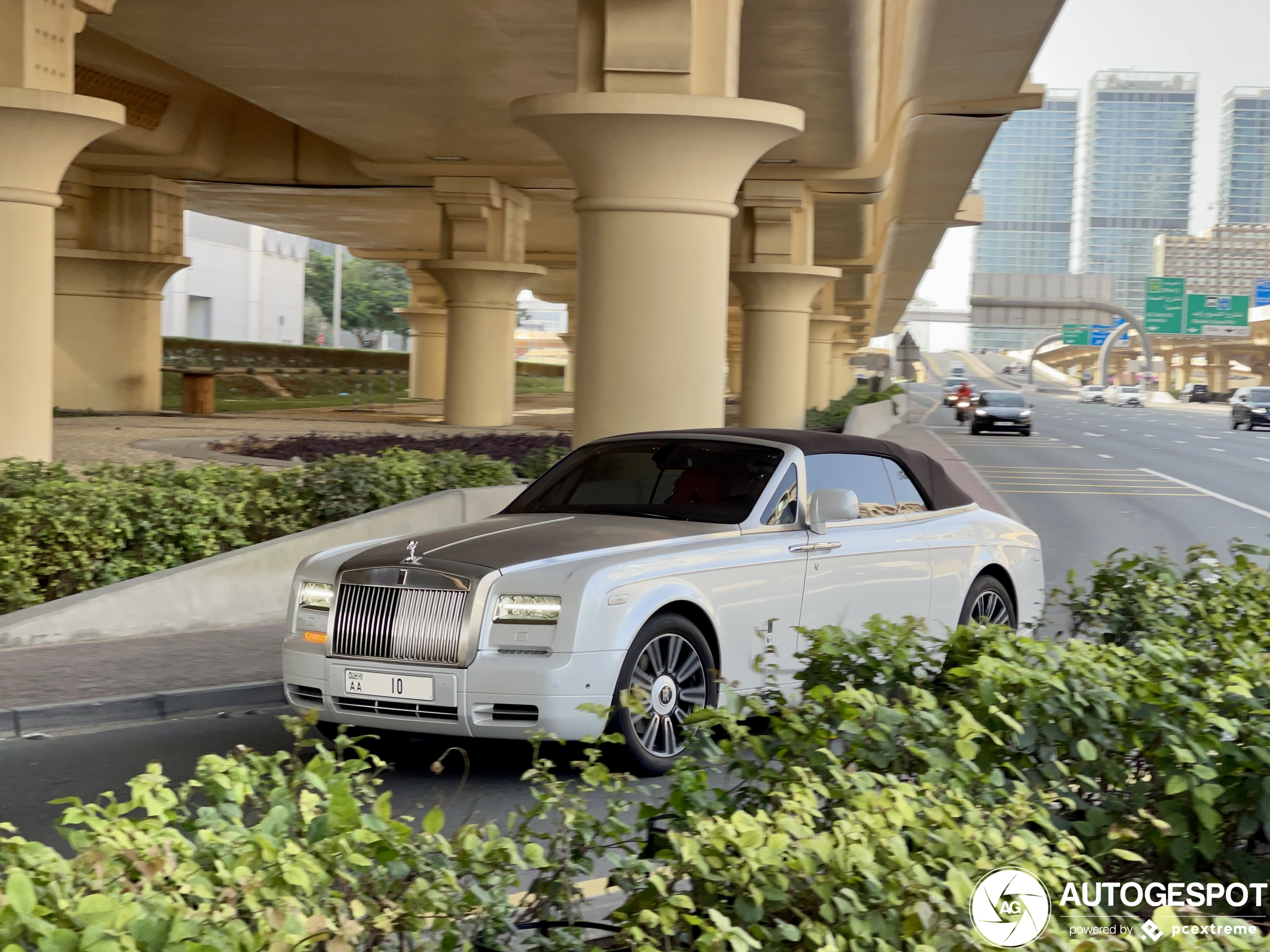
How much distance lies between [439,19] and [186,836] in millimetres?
19542

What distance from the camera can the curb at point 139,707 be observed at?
748 centimetres

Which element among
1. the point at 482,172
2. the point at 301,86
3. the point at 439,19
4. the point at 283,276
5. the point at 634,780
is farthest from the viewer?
the point at 283,276

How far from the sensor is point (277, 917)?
2.63 metres

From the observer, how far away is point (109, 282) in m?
35.7

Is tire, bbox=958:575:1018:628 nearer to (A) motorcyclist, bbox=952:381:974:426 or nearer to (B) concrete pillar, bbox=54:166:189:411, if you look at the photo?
(B) concrete pillar, bbox=54:166:189:411

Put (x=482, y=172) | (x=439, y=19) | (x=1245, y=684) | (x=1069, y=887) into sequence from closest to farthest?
(x=1069, y=887)
(x=1245, y=684)
(x=439, y=19)
(x=482, y=172)

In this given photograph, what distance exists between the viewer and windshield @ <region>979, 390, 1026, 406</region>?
4906 centimetres

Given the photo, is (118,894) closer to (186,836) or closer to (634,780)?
(186,836)

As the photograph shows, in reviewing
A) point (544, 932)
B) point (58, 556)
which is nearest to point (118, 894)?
point (544, 932)

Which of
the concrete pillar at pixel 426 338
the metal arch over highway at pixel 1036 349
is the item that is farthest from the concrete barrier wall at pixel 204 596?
the metal arch over highway at pixel 1036 349

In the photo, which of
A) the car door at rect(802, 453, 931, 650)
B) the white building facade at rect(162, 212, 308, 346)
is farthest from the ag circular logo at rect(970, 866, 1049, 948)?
the white building facade at rect(162, 212, 308, 346)

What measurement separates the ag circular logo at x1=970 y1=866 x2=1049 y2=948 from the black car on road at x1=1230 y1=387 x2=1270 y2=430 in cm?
5808

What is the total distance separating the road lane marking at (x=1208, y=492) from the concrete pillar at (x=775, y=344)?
8286 mm

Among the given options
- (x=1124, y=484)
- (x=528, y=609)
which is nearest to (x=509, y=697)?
(x=528, y=609)
